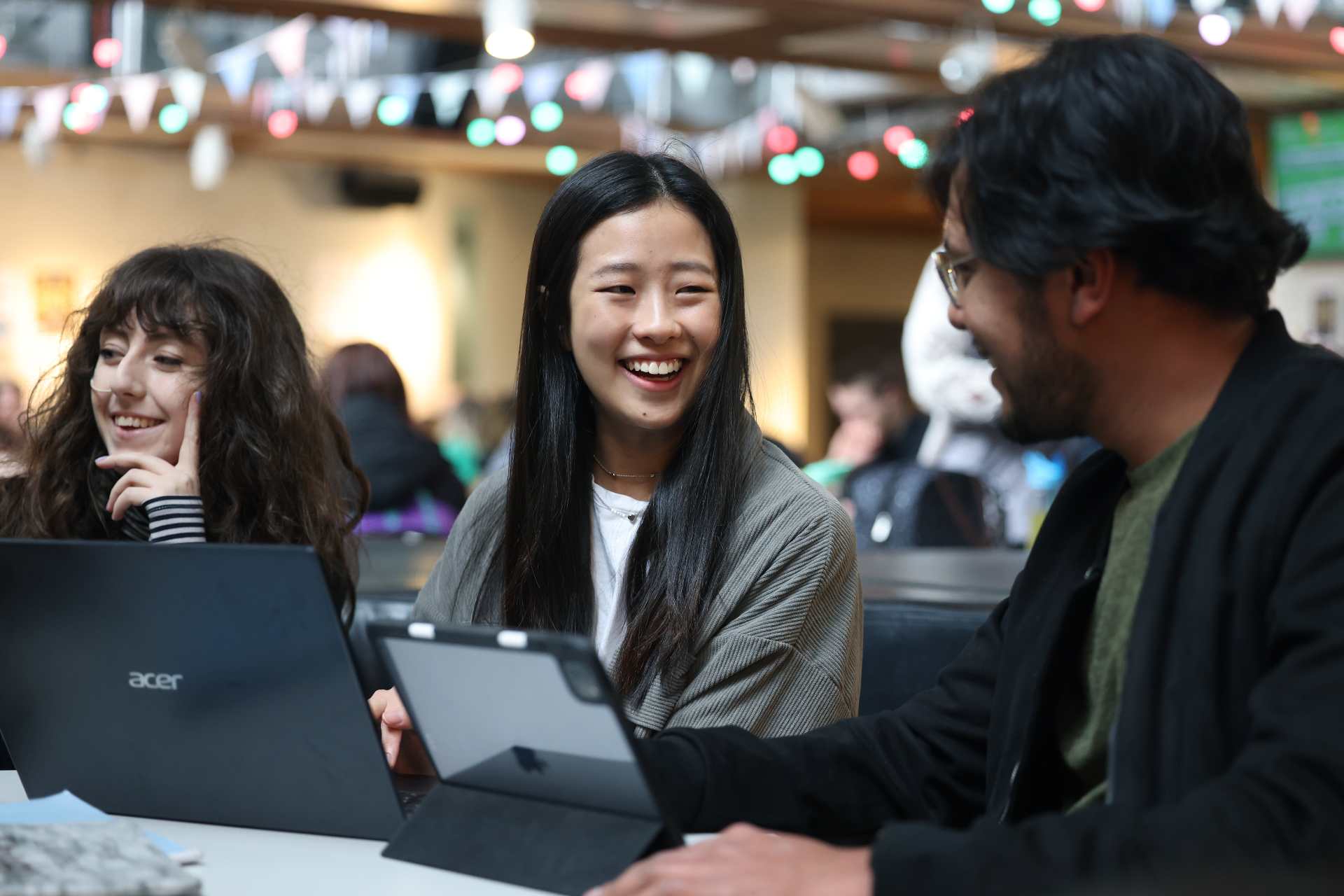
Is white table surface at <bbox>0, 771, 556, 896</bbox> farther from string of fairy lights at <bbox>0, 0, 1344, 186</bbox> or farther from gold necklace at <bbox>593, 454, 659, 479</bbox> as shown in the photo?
string of fairy lights at <bbox>0, 0, 1344, 186</bbox>

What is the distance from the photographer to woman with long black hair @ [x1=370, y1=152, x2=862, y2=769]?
1.77 metres

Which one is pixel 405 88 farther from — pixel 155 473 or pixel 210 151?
pixel 155 473

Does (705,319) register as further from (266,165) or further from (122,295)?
(266,165)

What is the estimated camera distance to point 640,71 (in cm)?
860

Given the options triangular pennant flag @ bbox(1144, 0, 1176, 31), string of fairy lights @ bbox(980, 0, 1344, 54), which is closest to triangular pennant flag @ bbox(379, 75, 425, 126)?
string of fairy lights @ bbox(980, 0, 1344, 54)

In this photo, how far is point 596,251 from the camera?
1.86m

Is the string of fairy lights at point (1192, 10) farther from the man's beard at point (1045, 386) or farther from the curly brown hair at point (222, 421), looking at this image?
the man's beard at point (1045, 386)

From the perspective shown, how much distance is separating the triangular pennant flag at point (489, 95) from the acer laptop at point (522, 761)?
7301 mm

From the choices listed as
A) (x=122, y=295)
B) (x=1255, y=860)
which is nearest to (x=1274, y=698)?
(x=1255, y=860)

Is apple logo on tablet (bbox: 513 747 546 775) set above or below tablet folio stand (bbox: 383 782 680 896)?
above

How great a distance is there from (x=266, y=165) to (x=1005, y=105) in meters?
9.42

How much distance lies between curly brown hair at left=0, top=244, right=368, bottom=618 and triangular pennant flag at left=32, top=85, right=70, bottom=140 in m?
6.35

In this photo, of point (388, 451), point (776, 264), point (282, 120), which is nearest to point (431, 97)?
point (282, 120)

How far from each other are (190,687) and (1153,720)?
29.5 inches
